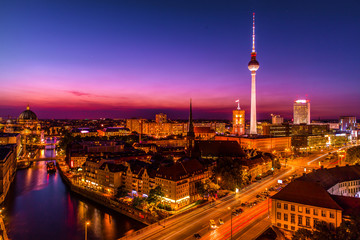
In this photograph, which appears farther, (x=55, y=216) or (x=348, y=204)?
(x=55, y=216)

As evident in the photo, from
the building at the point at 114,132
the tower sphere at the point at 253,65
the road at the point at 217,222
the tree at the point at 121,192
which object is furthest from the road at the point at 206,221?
the building at the point at 114,132

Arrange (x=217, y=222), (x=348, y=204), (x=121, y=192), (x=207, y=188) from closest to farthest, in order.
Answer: (x=348, y=204) → (x=217, y=222) → (x=207, y=188) → (x=121, y=192)

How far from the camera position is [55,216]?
28.4m

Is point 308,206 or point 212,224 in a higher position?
point 308,206

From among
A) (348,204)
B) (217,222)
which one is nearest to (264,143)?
(217,222)

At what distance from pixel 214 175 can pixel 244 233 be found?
49.7ft

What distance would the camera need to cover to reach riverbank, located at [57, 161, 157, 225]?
25672 mm

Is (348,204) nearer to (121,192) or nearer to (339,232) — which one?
(339,232)

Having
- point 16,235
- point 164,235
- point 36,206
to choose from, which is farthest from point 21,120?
point 164,235

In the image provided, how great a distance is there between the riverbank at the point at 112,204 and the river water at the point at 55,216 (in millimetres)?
494

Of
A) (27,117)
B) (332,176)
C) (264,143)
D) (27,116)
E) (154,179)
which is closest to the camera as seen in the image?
(332,176)

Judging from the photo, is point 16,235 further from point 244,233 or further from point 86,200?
point 244,233

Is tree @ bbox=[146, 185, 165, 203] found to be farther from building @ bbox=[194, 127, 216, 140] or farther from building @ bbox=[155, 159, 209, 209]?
building @ bbox=[194, 127, 216, 140]

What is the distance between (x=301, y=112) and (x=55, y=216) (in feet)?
502
